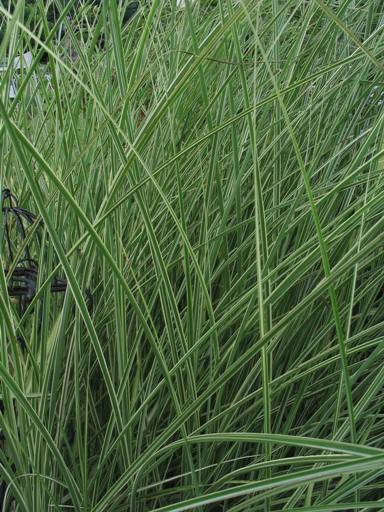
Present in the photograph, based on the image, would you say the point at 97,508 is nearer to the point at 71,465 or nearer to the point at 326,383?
the point at 71,465

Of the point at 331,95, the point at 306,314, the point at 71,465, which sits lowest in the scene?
the point at 71,465

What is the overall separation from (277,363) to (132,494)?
19cm

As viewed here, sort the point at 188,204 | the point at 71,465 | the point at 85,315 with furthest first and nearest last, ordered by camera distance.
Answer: the point at 188,204
the point at 71,465
the point at 85,315

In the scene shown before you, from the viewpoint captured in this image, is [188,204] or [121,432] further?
[188,204]

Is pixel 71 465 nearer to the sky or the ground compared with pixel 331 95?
nearer to the ground

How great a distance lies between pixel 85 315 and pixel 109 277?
0.21 metres

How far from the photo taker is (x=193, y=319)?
0.63 metres

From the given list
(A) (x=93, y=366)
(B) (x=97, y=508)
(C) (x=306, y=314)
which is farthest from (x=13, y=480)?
(C) (x=306, y=314)

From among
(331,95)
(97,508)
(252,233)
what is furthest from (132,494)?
(331,95)

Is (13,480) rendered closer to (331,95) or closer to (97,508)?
(97,508)

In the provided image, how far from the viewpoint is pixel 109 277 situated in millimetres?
706

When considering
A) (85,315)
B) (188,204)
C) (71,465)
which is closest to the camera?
(85,315)

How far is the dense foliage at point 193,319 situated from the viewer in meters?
0.49

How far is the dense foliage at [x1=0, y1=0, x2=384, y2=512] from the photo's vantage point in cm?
49
